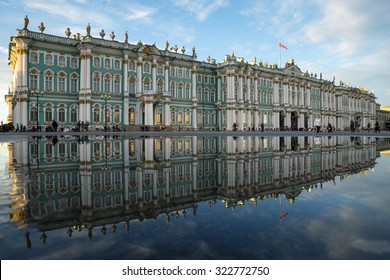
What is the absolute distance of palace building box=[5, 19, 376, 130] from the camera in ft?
139

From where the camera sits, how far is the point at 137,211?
422cm

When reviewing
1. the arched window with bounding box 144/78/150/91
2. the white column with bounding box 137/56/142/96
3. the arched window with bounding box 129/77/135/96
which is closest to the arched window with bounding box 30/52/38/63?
the arched window with bounding box 129/77/135/96

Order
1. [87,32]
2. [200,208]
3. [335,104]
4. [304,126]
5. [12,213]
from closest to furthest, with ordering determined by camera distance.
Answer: [12,213], [200,208], [87,32], [304,126], [335,104]

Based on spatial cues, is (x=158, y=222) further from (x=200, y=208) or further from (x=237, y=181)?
(x=237, y=181)

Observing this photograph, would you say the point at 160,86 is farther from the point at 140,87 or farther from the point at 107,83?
the point at 107,83

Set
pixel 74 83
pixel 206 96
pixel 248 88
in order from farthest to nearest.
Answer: pixel 248 88 → pixel 206 96 → pixel 74 83

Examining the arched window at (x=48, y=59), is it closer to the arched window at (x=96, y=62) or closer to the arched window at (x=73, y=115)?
the arched window at (x=96, y=62)

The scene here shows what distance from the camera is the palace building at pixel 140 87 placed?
4244 centimetres

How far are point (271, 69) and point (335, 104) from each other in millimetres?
35514

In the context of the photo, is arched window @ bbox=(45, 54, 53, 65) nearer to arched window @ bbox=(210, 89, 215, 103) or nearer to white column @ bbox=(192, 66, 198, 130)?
white column @ bbox=(192, 66, 198, 130)

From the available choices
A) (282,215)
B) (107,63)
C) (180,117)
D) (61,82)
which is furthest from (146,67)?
(282,215)

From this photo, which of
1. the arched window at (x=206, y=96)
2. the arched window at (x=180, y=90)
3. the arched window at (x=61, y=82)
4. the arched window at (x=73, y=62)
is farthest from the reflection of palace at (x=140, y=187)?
the arched window at (x=206, y=96)

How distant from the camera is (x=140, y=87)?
1971 inches
